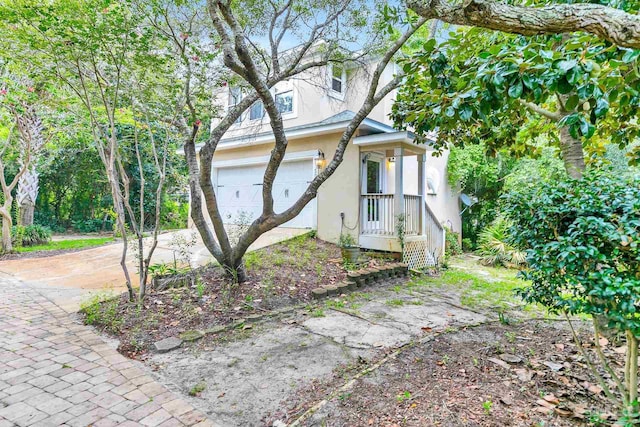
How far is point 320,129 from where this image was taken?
904 centimetres

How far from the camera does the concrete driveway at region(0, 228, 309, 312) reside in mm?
6129

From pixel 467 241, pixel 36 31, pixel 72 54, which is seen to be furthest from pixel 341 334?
pixel 467 241

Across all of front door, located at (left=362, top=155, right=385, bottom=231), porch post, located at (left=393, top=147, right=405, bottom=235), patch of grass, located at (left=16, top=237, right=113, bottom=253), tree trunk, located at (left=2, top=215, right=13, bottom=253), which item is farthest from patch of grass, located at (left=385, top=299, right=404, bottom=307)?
tree trunk, located at (left=2, top=215, right=13, bottom=253)

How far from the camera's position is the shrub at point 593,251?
208cm

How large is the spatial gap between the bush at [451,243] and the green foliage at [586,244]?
29.5 feet

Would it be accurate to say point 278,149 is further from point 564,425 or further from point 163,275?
point 564,425

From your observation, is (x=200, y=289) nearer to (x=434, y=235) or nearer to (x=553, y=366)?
(x=553, y=366)

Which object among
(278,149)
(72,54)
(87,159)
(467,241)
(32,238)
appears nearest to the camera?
(72,54)

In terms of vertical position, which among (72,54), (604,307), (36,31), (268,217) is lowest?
(604,307)

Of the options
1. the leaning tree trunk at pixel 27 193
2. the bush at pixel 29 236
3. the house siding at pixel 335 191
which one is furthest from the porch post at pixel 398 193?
the bush at pixel 29 236

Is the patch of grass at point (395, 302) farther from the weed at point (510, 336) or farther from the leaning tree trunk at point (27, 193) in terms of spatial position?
the leaning tree trunk at point (27, 193)

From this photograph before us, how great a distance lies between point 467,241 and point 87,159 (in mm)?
16995

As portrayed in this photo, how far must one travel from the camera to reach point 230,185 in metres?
12.1

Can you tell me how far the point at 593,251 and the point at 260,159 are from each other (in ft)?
31.7
